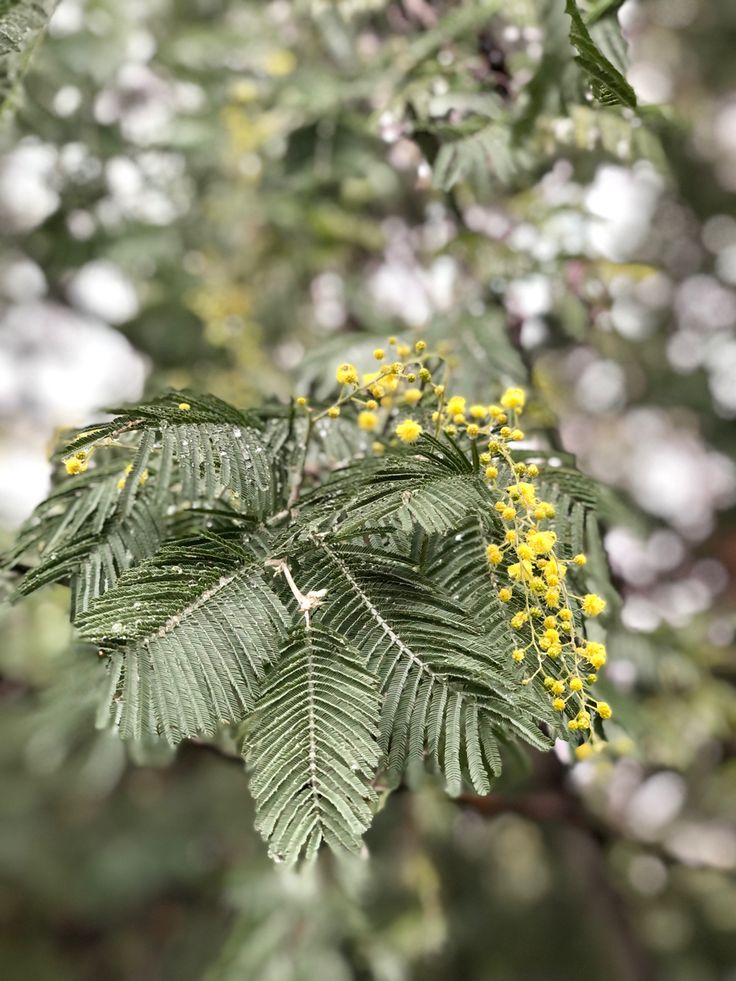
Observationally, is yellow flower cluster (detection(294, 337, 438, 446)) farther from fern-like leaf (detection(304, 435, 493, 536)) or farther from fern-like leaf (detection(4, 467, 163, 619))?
fern-like leaf (detection(4, 467, 163, 619))

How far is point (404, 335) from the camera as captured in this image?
5.05ft

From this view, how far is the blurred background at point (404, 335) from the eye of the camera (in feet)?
5.27

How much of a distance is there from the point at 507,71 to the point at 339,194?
1280mm

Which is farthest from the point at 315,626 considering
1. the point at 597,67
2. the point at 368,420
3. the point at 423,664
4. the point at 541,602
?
the point at 597,67

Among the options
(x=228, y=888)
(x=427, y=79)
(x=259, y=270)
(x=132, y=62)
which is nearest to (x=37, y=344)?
(x=259, y=270)

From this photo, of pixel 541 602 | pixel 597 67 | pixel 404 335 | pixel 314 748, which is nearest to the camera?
pixel 314 748

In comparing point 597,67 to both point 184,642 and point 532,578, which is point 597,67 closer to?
point 532,578

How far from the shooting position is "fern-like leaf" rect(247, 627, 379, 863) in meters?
0.60

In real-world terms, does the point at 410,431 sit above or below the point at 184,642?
above

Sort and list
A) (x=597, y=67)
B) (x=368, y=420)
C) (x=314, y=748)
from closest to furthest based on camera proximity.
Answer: (x=314, y=748)
(x=597, y=67)
(x=368, y=420)

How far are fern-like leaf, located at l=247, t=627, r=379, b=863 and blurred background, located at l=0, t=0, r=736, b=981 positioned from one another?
58cm

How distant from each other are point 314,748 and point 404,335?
40.1 inches

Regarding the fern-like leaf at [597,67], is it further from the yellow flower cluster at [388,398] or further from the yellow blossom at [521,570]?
the yellow blossom at [521,570]

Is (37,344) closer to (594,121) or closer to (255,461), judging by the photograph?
(594,121)
